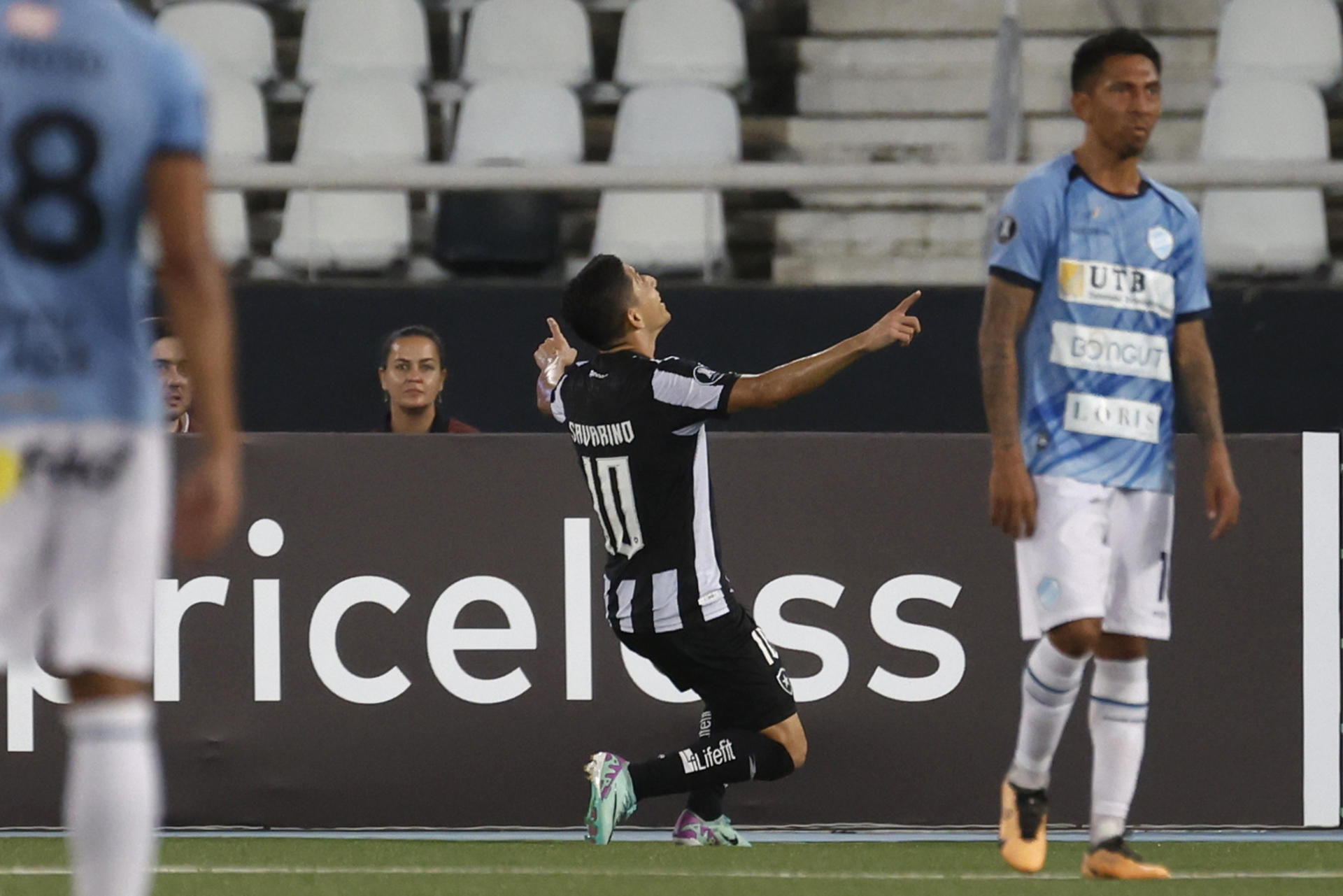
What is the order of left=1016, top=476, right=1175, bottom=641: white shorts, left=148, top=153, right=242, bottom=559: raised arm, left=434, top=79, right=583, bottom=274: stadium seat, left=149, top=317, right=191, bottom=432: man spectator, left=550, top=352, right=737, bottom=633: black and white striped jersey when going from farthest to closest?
left=434, top=79, right=583, bottom=274: stadium seat → left=149, top=317, right=191, bottom=432: man spectator → left=550, top=352, right=737, bottom=633: black and white striped jersey → left=1016, top=476, right=1175, bottom=641: white shorts → left=148, top=153, right=242, bottom=559: raised arm

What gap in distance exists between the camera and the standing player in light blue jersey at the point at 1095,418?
208 inches

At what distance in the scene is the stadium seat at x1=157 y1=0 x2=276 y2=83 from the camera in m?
10.7

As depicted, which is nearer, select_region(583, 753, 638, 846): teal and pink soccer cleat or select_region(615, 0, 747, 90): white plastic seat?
select_region(583, 753, 638, 846): teal and pink soccer cleat

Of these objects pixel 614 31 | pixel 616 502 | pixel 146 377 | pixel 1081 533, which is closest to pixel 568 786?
pixel 616 502

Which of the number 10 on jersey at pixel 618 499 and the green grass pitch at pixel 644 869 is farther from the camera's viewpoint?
the number 10 on jersey at pixel 618 499

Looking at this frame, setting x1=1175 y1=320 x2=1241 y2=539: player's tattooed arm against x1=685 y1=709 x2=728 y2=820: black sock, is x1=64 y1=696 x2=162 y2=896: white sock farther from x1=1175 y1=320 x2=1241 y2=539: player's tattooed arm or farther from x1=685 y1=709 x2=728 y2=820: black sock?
x1=685 y1=709 x2=728 y2=820: black sock

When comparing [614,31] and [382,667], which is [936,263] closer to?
[614,31]

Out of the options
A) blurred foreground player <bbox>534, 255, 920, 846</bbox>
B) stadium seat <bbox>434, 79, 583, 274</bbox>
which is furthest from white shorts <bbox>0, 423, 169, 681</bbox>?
stadium seat <bbox>434, 79, 583, 274</bbox>

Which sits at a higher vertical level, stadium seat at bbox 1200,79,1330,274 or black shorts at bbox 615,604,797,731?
stadium seat at bbox 1200,79,1330,274

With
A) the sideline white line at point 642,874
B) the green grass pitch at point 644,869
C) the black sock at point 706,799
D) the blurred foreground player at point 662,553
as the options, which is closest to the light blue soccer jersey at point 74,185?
the green grass pitch at point 644,869

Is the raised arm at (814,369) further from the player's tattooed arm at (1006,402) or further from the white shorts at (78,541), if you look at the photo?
the white shorts at (78,541)

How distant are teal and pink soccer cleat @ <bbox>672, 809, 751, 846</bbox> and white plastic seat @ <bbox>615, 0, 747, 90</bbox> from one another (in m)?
4.66

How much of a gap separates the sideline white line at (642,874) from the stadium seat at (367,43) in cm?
544

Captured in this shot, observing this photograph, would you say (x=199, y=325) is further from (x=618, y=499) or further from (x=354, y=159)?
(x=354, y=159)
